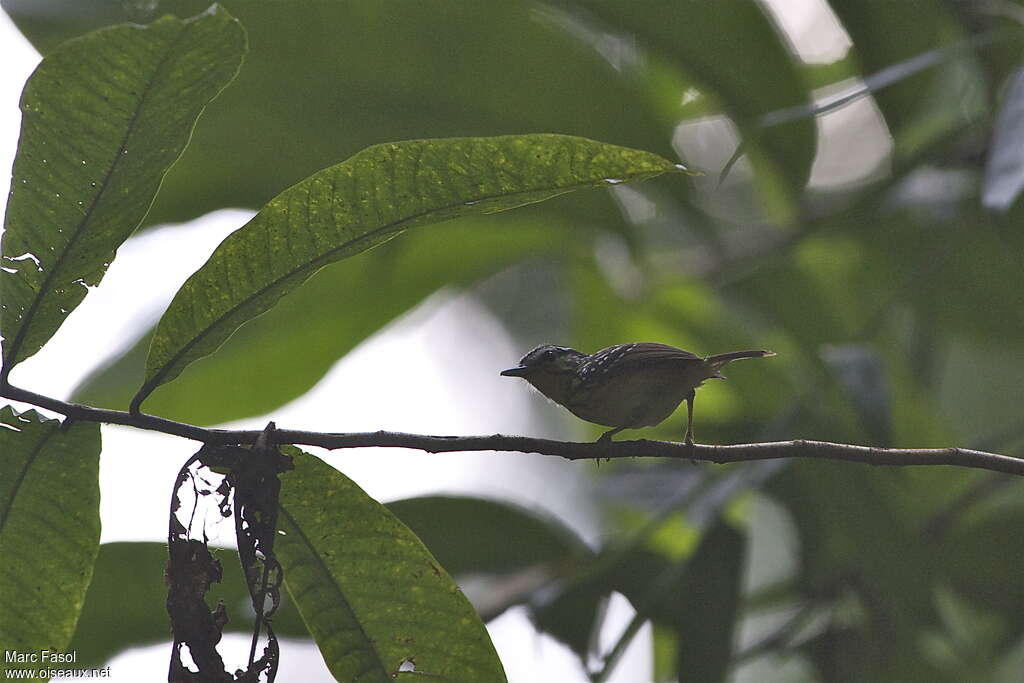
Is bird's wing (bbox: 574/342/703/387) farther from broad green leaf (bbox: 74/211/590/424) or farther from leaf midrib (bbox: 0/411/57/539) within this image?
leaf midrib (bbox: 0/411/57/539)

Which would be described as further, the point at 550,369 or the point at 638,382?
the point at 550,369

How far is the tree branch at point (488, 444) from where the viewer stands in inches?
51.5

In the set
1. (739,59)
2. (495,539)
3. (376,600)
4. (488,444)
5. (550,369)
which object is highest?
(739,59)

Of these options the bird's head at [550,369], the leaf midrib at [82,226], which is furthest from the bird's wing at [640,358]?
the leaf midrib at [82,226]

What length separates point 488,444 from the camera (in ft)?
4.33

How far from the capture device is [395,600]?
150cm

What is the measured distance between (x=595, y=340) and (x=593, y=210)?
625 millimetres

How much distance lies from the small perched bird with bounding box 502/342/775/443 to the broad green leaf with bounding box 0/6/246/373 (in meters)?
1.10

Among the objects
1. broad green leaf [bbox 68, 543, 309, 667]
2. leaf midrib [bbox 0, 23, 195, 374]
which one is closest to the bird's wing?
broad green leaf [bbox 68, 543, 309, 667]

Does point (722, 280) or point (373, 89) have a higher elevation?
point (373, 89)

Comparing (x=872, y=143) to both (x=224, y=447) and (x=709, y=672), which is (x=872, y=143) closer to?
(x=709, y=672)

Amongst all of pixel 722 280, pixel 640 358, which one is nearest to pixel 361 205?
pixel 640 358

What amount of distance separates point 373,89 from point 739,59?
100 cm

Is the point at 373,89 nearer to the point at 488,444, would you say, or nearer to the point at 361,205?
the point at 361,205
